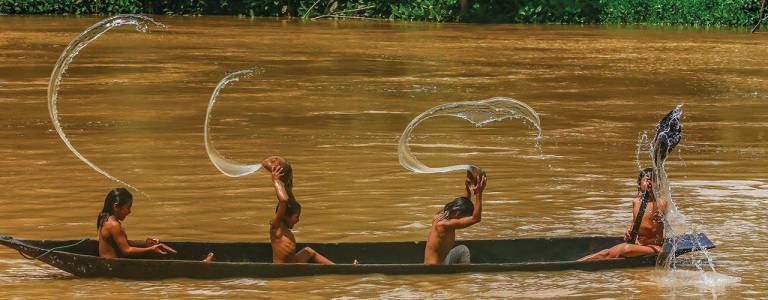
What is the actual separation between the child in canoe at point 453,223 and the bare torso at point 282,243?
86 cm

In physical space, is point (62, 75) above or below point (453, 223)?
below

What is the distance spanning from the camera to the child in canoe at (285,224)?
9.99 meters

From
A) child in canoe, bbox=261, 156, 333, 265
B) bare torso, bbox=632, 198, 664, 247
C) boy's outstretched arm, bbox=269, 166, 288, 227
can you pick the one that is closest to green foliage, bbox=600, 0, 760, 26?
bare torso, bbox=632, 198, 664, 247

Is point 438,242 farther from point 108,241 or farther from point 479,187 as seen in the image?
point 108,241

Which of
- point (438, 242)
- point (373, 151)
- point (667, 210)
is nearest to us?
point (438, 242)

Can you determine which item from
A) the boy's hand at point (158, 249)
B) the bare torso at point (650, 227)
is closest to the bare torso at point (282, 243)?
the boy's hand at point (158, 249)

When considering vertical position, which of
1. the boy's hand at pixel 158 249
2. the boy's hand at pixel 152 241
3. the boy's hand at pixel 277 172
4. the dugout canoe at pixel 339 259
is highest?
the boy's hand at pixel 277 172

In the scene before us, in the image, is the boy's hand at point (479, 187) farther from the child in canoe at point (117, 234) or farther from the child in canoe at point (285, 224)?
the child in canoe at point (117, 234)

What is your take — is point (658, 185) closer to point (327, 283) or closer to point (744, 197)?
point (327, 283)

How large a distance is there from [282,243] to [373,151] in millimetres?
6972

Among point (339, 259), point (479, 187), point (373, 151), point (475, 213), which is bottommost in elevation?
point (373, 151)

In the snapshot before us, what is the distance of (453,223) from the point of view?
10.3 meters

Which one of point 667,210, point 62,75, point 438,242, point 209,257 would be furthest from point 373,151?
point 62,75

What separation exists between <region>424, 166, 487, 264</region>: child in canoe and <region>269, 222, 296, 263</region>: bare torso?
86cm
